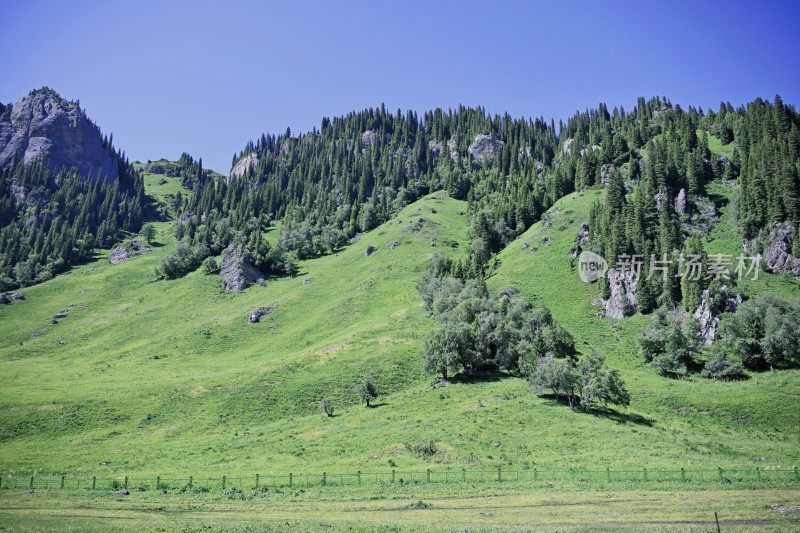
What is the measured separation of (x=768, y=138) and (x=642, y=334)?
10805cm

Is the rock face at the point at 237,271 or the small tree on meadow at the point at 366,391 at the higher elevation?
the rock face at the point at 237,271

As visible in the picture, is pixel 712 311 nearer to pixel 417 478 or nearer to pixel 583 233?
pixel 583 233

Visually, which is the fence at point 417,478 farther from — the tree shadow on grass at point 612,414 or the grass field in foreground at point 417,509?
the tree shadow on grass at point 612,414

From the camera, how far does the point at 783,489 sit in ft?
102

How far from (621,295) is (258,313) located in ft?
318

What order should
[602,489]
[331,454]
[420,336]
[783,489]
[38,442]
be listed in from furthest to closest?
[420,336] → [38,442] → [331,454] → [602,489] → [783,489]

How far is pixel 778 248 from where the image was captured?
97.9 metres

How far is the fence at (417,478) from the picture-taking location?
36.6m

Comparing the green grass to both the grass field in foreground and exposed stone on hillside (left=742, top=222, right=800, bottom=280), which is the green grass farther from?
exposed stone on hillside (left=742, top=222, right=800, bottom=280)

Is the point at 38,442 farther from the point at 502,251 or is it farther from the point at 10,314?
the point at 502,251

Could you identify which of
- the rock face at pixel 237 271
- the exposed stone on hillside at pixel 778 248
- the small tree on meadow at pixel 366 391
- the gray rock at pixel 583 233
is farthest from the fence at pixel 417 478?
the rock face at pixel 237 271

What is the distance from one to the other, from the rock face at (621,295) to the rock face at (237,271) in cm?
11729

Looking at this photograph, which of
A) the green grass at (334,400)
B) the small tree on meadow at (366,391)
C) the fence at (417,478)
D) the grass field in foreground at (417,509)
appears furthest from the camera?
the small tree on meadow at (366,391)

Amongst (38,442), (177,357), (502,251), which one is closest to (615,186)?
(502,251)
